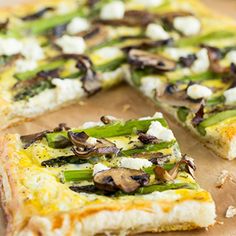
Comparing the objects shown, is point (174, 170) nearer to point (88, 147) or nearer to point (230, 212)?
point (230, 212)

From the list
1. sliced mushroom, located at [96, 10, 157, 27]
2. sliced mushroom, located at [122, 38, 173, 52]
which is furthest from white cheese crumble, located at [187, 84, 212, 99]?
sliced mushroom, located at [96, 10, 157, 27]

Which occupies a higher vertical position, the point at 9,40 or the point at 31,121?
the point at 9,40

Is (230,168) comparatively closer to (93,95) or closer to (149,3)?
(93,95)

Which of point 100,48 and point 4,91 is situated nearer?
point 4,91

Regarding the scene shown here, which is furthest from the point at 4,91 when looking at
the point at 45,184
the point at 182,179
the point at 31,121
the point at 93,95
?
the point at 182,179

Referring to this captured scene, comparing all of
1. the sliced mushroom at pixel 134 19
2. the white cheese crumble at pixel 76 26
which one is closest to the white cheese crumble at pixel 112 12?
the sliced mushroom at pixel 134 19

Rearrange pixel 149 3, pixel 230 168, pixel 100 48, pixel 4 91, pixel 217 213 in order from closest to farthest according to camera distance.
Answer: pixel 217 213, pixel 230 168, pixel 4 91, pixel 100 48, pixel 149 3

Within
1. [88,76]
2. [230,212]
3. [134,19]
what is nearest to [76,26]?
[134,19]
